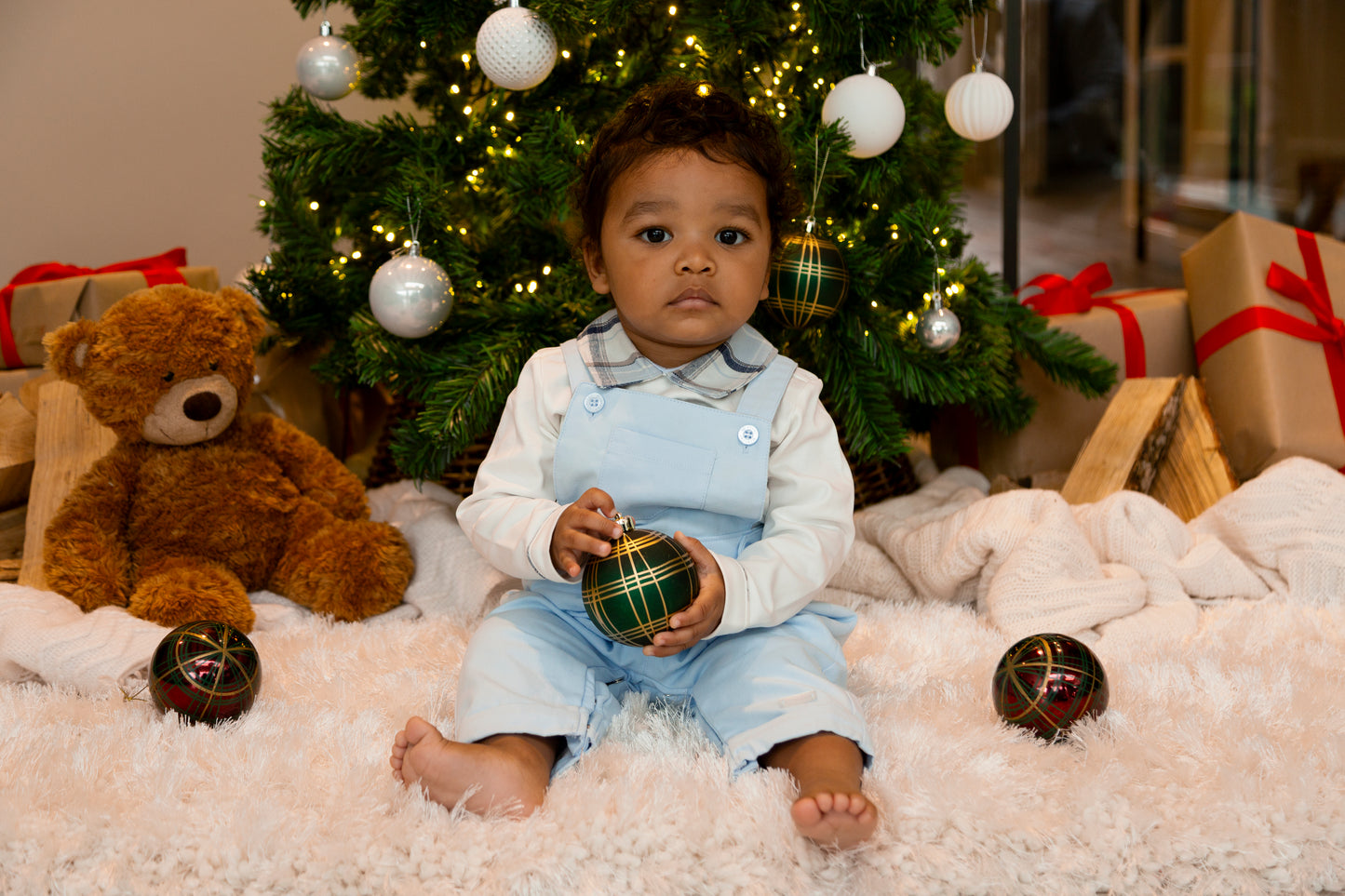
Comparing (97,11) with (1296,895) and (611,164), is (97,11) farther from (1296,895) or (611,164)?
(1296,895)

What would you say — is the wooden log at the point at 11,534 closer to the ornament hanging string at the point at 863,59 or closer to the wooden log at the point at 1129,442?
the ornament hanging string at the point at 863,59

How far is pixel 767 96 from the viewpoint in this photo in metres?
1.22

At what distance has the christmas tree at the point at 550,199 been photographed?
3.81ft

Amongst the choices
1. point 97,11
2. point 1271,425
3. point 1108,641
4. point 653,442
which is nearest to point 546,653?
point 653,442

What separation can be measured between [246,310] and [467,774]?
72 cm

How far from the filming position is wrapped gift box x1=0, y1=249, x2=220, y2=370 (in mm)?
1324

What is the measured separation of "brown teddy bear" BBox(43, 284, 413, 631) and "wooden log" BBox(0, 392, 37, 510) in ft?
0.55

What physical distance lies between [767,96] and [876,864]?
88 cm

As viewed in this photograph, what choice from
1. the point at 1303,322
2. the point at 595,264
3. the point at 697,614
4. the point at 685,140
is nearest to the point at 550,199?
the point at 595,264

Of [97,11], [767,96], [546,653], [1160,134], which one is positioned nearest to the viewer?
[546,653]

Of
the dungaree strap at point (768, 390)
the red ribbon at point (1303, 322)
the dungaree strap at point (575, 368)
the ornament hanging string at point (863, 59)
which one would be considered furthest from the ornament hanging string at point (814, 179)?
the red ribbon at point (1303, 322)

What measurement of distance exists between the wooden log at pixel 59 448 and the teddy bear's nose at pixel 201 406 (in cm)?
19

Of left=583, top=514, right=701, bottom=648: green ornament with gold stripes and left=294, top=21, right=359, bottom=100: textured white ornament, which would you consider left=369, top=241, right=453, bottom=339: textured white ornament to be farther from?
left=583, top=514, right=701, bottom=648: green ornament with gold stripes

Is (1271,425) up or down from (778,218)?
down
